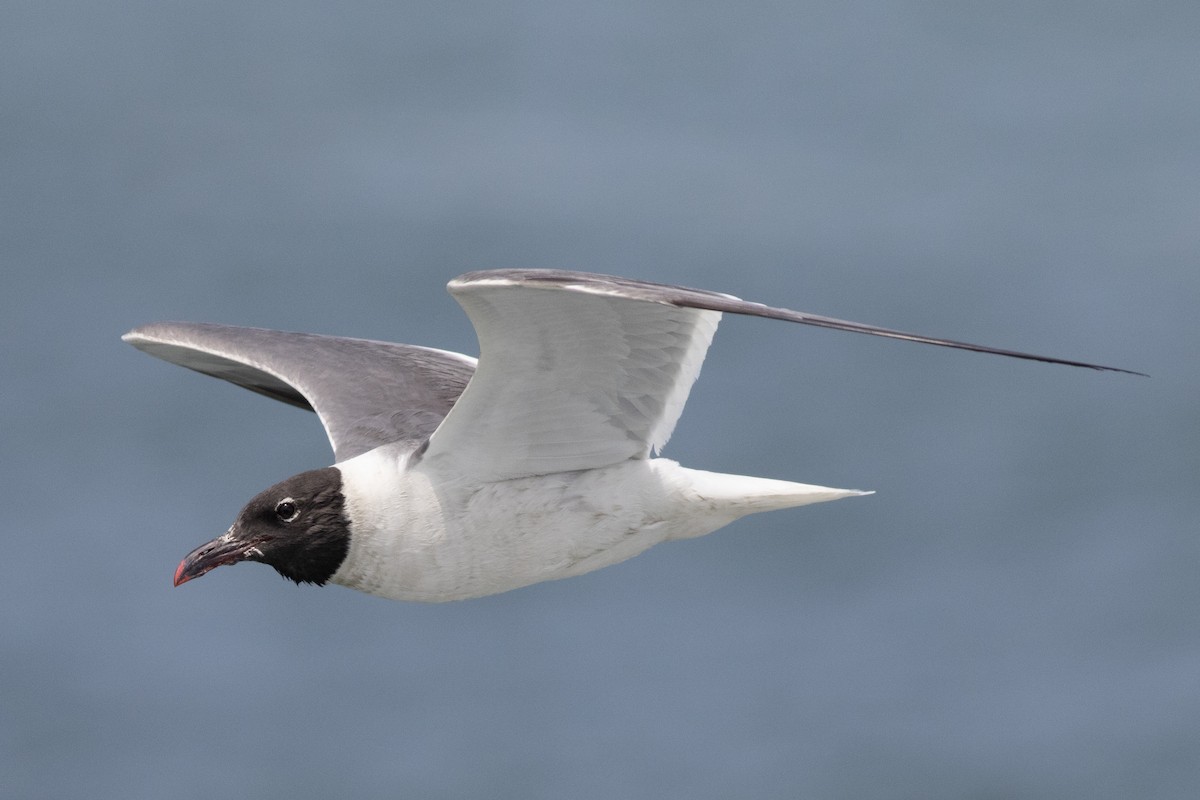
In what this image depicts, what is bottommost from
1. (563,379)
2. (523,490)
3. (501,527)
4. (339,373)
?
(501,527)

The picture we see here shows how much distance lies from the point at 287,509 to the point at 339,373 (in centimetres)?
151

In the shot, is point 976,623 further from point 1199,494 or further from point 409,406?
point 409,406

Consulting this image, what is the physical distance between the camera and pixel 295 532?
31.4 feet

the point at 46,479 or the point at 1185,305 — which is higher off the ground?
the point at 1185,305

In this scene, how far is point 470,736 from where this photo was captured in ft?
97.0

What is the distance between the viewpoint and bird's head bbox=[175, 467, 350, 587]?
9500 millimetres

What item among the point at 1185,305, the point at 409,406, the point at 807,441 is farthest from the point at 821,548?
the point at 409,406

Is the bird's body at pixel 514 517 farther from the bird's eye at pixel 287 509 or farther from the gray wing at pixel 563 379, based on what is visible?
the bird's eye at pixel 287 509

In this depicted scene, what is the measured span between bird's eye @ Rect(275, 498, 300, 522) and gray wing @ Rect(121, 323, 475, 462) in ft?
1.64

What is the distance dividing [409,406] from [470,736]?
19.6m

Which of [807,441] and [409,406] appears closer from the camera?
[409,406]

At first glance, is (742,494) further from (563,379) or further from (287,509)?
(287,509)

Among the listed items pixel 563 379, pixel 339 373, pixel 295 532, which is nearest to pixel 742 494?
pixel 563 379

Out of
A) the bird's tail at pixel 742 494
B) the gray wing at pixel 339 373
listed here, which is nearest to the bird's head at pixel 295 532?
the gray wing at pixel 339 373
